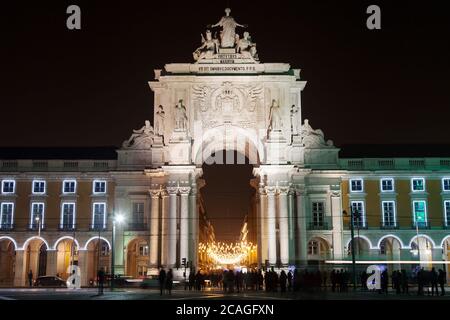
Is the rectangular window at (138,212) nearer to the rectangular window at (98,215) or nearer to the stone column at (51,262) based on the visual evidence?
the rectangular window at (98,215)

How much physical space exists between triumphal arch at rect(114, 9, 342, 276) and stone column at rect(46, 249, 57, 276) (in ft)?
29.6

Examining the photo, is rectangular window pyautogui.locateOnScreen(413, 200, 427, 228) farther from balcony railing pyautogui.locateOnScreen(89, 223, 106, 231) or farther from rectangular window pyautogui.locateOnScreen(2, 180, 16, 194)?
rectangular window pyautogui.locateOnScreen(2, 180, 16, 194)

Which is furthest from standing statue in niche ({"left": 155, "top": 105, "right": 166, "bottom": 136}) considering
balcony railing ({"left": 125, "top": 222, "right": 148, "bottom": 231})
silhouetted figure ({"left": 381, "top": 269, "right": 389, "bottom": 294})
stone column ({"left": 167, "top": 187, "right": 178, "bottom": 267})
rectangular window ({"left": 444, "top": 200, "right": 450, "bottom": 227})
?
silhouetted figure ({"left": 381, "top": 269, "right": 389, "bottom": 294})

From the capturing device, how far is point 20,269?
222 feet

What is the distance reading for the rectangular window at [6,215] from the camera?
68.8 metres

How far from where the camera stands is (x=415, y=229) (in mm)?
68688

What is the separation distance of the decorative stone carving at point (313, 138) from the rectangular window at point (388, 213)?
8832 millimetres

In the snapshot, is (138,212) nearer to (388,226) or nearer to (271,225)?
(271,225)

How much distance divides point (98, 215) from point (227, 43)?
24061mm

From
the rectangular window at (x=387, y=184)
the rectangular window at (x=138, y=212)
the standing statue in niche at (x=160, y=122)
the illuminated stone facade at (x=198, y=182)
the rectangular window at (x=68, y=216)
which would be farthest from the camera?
the rectangular window at (x=387, y=184)

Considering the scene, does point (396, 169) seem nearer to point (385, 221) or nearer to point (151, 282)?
point (385, 221)

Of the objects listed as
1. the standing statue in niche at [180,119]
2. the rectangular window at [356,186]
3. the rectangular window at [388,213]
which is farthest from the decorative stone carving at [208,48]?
the rectangular window at [388,213]

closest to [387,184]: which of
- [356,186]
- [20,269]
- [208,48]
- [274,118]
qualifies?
[356,186]

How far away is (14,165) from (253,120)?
2726 centimetres
